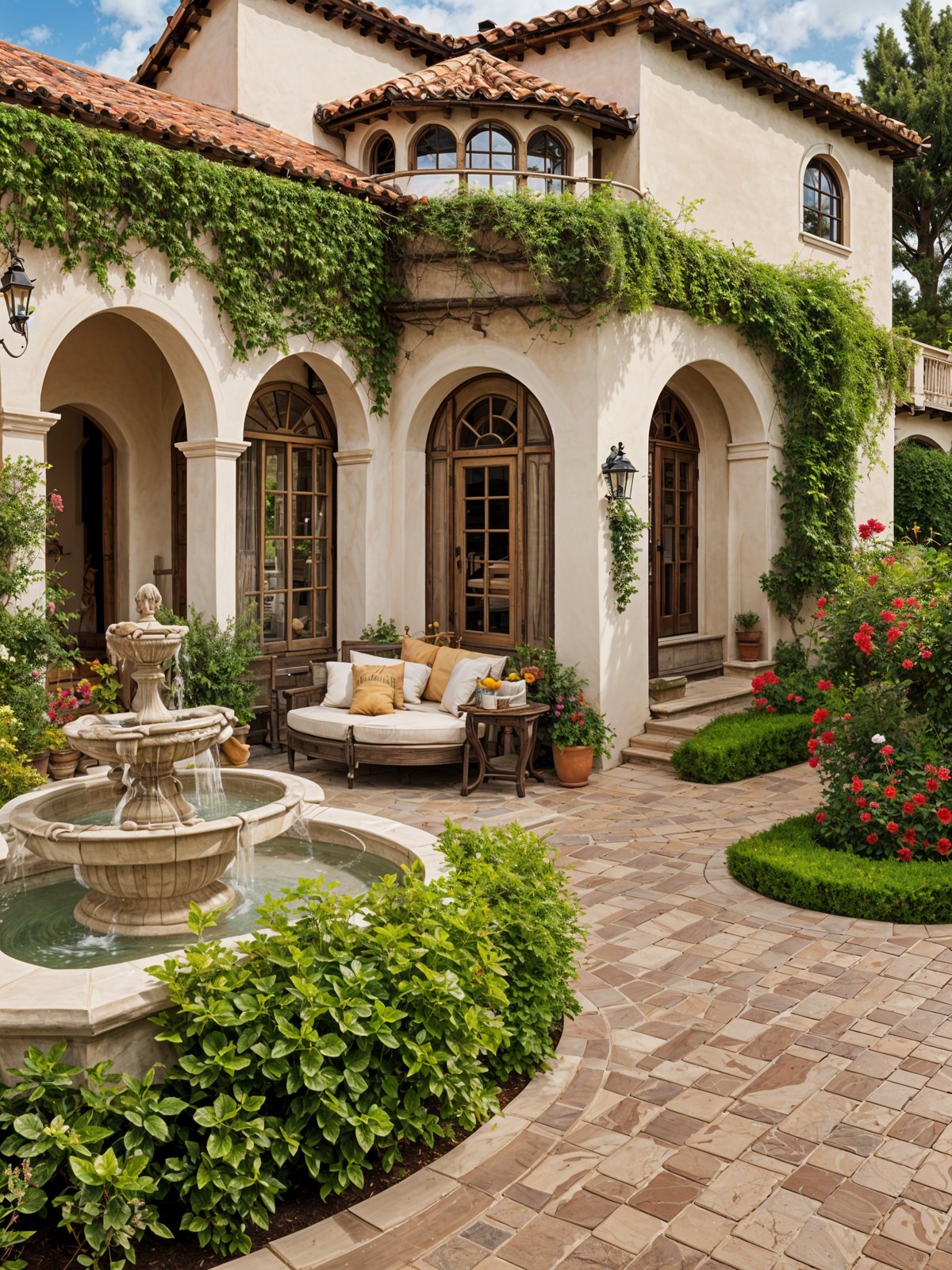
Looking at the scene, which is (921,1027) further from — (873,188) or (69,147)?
(873,188)

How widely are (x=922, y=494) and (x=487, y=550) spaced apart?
31.4 feet

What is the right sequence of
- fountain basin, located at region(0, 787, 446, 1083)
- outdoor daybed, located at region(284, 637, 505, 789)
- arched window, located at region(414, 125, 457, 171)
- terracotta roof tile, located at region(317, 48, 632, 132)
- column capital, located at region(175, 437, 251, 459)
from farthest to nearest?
1. arched window, located at region(414, 125, 457, 171)
2. terracotta roof tile, located at region(317, 48, 632, 132)
3. column capital, located at region(175, 437, 251, 459)
4. outdoor daybed, located at region(284, 637, 505, 789)
5. fountain basin, located at region(0, 787, 446, 1083)

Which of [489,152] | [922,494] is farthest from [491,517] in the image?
[922,494]

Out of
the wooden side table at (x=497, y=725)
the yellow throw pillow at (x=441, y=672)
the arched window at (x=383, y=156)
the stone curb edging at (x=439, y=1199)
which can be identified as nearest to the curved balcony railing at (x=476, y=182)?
the arched window at (x=383, y=156)

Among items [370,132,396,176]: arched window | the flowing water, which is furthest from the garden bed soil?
[370,132,396,176]: arched window

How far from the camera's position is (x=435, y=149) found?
37.9ft

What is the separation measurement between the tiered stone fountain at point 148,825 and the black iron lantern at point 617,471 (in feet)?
19.3

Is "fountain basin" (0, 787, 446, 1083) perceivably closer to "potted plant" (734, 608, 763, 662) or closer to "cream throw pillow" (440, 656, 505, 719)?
"cream throw pillow" (440, 656, 505, 719)

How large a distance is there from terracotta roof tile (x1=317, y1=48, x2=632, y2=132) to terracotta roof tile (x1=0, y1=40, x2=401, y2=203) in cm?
86

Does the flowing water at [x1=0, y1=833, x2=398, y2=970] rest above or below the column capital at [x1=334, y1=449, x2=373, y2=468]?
below

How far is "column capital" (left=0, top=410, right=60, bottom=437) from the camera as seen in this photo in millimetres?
8365

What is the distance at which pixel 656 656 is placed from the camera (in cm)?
1216

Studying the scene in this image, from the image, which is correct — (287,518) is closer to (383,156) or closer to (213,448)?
(213,448)

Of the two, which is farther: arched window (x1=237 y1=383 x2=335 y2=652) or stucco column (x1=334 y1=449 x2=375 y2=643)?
stucco column (x1=334 y1=449 x2=375 y2=643)
